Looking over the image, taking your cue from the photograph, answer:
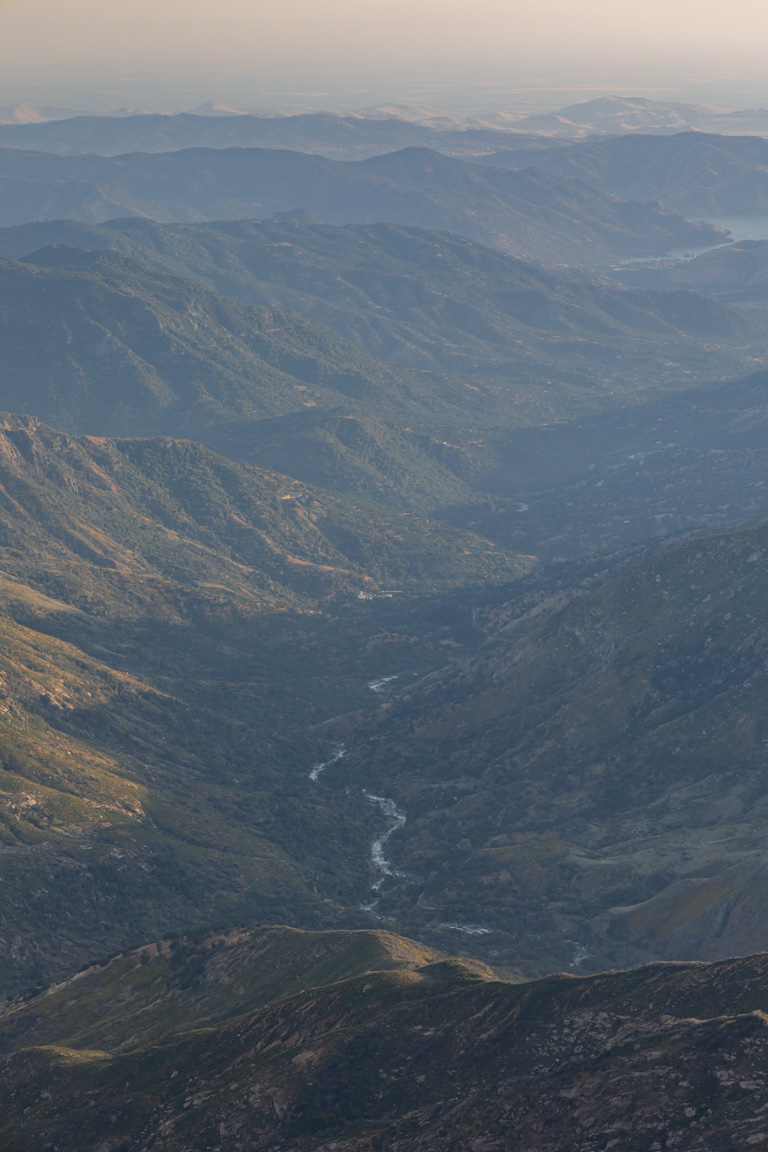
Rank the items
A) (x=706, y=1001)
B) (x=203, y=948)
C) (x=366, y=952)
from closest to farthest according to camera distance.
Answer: (x=706, y=1001) → (x=366, y=952) → (x=203, y=948)

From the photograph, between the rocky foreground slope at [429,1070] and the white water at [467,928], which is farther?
the white water at [467,928]

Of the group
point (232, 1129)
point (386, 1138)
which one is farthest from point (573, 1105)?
point (232, 1129)

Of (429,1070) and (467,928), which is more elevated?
(429,1070)

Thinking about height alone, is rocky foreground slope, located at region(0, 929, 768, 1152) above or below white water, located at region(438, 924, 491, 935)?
above

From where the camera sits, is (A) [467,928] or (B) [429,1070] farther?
(A) [467,928]

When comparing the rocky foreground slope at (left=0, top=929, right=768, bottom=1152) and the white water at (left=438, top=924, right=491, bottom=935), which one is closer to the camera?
the rocky foreground slope at (left=0, top=929, right=768, bottom=1152)

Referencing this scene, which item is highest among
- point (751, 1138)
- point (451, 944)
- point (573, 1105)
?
point (751, 1138)

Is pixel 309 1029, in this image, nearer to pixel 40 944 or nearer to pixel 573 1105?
pixel 573 1105

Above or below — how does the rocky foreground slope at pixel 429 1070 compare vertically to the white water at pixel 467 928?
above
